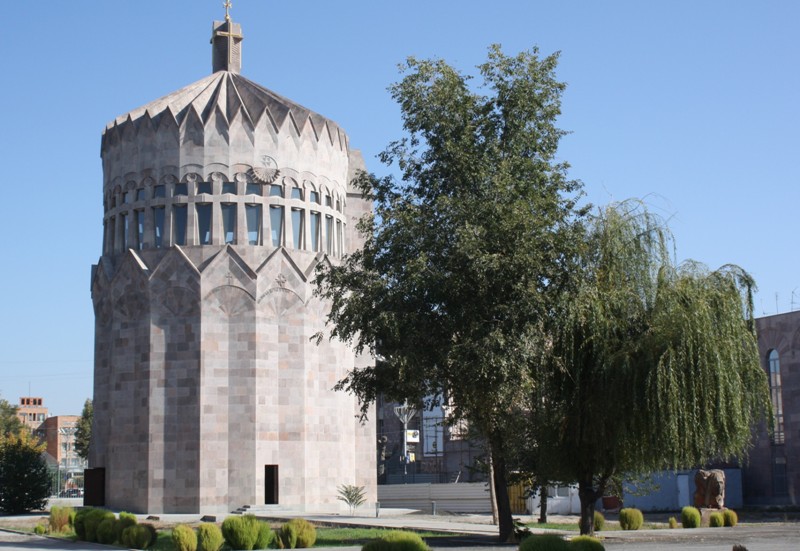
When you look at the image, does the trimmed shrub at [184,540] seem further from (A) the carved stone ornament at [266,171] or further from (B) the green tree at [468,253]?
(A) the carved stone ornament at [266,171]

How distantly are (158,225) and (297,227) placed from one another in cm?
638

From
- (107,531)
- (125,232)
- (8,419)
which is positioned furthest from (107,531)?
(8,419)

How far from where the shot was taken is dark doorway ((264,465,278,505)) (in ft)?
143

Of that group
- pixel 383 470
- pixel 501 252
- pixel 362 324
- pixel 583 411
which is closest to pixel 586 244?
pixel 501 252

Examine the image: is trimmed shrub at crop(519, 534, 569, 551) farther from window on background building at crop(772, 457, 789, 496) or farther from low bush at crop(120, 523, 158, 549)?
window on background building at crop(772, 457, 789, 496)

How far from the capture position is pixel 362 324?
27.5 meters

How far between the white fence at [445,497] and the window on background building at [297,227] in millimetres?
15179

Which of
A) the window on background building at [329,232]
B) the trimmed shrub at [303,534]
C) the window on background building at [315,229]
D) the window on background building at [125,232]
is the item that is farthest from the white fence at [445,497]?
the trimmed shrub at [303,534]

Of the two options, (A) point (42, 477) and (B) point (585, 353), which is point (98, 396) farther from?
(B) point (585, 353)

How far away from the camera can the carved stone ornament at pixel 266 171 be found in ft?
148

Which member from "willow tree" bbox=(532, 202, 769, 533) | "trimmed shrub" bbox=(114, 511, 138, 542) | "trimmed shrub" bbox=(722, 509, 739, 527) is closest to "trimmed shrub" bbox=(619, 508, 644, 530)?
"trimmed shrub" bbox=(722, 509, 739, 527)

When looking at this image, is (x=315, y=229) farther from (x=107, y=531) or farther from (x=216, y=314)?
(x=107, y=531)

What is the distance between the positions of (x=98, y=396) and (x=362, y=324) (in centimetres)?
2392

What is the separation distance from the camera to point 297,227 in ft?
152
